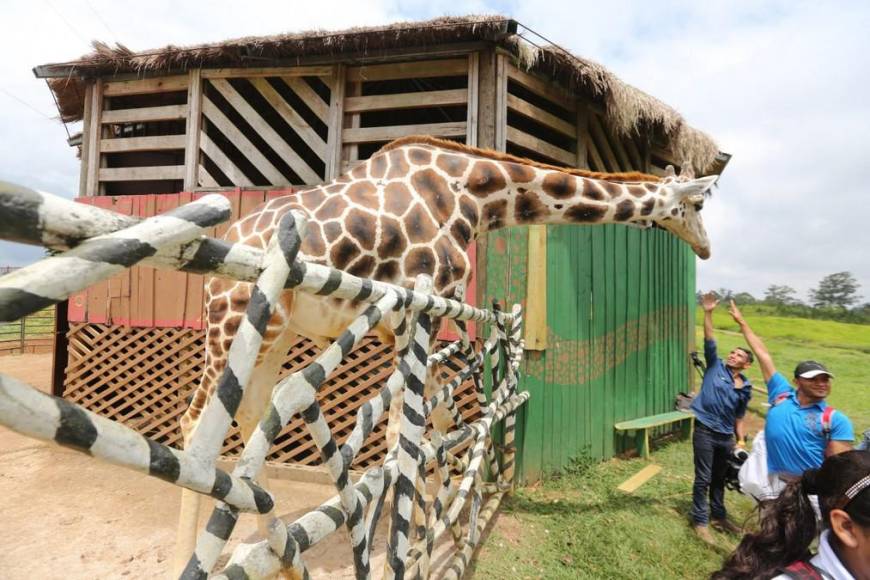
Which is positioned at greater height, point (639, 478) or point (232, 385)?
point (232, 385)

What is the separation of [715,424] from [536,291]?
2003 millimetres

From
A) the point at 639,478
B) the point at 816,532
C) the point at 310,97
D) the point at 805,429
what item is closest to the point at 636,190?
the point at 805,429

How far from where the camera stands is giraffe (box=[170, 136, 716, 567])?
258cm

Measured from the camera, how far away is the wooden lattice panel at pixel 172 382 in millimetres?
4949

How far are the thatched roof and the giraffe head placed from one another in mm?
1258

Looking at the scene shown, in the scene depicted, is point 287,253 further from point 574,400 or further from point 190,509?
point 574,400

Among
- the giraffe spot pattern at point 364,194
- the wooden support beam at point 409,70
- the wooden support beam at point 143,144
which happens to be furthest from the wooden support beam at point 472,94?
the wooden support beam at point 143,144

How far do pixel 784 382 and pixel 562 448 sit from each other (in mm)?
2235

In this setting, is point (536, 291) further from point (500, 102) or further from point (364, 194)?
point (364, 194)

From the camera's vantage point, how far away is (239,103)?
19.0 feet

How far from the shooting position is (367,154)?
636 centimetres

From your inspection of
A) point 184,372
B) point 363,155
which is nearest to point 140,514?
point 184,372

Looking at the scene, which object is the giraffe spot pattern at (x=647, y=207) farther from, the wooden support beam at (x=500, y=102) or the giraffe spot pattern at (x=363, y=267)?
the giraffe spot pattern at (x=363, y=267)

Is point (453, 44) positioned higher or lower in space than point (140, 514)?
higher
